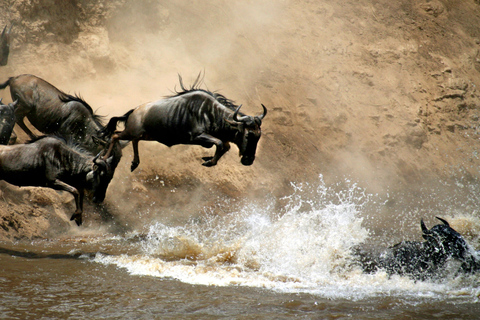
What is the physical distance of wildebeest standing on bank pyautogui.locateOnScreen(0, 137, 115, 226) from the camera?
5.83 metres

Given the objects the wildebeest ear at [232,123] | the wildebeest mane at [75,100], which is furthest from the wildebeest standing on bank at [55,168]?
the wildebeest ear at [232,123]

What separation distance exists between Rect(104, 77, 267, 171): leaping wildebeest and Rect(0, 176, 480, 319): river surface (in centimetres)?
136

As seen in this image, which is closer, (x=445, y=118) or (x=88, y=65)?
(x=88, y=65)

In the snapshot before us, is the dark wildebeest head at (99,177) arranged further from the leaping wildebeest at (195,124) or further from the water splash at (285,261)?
the water splash at (285,261)

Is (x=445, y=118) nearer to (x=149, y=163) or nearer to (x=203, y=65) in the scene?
(x=203, y=65)

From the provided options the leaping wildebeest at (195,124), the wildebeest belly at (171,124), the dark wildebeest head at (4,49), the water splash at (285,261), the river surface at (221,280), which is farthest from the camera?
the dark wildebeest head at (4,49)

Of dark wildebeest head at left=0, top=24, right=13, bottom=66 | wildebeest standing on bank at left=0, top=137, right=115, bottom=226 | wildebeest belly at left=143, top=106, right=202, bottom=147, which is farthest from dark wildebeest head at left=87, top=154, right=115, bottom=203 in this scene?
dark wildebeest head at left=0, top=24, right=13, bottom=66

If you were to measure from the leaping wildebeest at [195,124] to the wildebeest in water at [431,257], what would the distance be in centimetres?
225

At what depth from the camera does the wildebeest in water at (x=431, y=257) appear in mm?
5180

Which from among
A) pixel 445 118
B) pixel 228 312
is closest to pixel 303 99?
pixel 445 118

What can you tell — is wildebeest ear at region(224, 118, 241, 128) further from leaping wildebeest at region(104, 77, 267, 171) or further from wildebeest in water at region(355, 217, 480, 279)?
wildebeest in water at region(355, 217, 480, 279)

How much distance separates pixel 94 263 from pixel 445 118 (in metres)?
11.8

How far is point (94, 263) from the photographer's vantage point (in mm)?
5703

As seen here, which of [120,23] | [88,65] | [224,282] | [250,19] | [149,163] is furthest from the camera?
[250,19]
